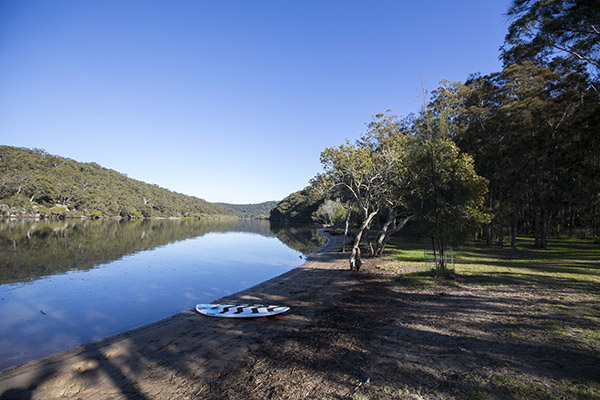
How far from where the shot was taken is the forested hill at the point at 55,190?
96500 millimetres

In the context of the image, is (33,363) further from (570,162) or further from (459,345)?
(570,162)

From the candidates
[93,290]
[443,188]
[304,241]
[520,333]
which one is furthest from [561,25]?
[304,241]

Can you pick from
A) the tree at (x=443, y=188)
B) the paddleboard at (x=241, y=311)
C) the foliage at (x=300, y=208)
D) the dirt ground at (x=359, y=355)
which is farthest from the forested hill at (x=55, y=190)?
the tree at (x=443, y=188)

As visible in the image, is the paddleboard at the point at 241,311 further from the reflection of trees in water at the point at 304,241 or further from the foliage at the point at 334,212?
the foliage at the point at 334,212

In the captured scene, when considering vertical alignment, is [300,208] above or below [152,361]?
above

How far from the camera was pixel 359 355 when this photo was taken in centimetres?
565

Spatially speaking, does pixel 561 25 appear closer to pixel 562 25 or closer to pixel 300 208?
pixel 562 25

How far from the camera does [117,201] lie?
433 ft

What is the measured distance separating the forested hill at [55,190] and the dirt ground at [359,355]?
12206 centimetres

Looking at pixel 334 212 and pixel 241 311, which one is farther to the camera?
pixel 334 212

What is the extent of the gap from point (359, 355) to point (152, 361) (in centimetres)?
463

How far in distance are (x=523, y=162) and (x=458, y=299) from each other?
73.0ft

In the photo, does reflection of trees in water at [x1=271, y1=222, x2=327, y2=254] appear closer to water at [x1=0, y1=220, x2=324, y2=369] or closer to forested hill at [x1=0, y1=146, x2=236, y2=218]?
water at [x1=0, y1=220, x2=324, y2=369]

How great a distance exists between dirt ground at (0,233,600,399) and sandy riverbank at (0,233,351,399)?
0.03m
